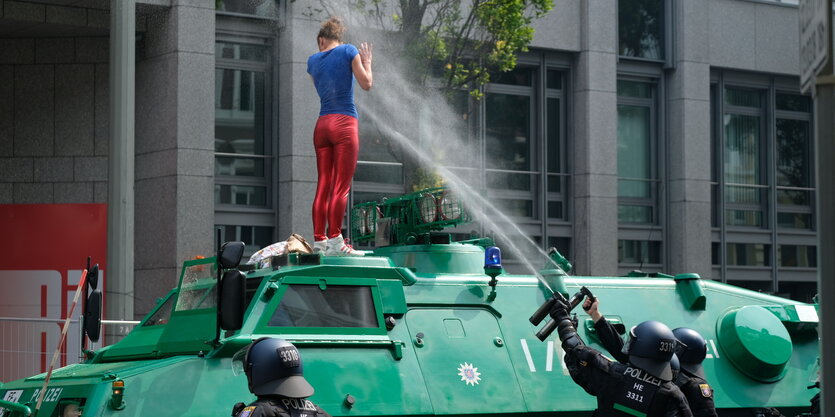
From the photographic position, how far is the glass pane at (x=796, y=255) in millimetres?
24234

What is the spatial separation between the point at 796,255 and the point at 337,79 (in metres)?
17.2

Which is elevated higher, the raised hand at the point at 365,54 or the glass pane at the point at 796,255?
the raised hand at the point at 365,54

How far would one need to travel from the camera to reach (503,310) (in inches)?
344

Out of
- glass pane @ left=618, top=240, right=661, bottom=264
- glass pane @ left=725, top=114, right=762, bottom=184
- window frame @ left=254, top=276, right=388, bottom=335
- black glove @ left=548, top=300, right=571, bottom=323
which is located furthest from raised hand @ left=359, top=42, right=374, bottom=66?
glass pane @ left=725, top=114, right=762, bottom=184

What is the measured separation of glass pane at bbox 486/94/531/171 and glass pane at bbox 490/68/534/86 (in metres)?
0.24

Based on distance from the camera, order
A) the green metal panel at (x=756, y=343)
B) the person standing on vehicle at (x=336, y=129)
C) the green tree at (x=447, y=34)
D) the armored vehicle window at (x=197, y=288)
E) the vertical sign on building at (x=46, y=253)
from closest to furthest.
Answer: the armored vehicle window at (x=197, y=288), the green metal panel at (x=756, y=343), the person standing on vehicle at (x=336, y=129), the green tree at (x=447, y=34), the vertical sign on building at (x=46, y=253)

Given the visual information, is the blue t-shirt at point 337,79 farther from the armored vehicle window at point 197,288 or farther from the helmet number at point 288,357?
the helmet number at point 288,357

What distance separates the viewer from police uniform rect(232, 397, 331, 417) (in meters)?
5.22

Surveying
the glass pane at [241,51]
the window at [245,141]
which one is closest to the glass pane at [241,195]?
the window at [245,141]

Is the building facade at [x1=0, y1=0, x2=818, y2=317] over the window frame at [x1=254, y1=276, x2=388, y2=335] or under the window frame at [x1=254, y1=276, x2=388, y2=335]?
over

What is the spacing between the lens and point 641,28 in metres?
22.3

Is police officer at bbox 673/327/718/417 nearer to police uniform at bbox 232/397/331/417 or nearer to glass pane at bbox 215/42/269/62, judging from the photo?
police uniform at bbox 232/397/331/417

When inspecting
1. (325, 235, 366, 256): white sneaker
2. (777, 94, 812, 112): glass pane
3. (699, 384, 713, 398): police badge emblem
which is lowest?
(699, 384, 713, 398): police badge emblem

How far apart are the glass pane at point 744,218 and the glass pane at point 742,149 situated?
0.59 meters
